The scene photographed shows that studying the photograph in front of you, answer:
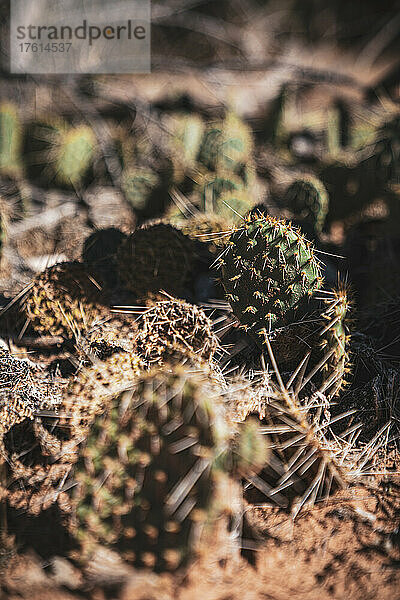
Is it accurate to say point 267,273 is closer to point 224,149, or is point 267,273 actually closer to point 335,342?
point 335,342

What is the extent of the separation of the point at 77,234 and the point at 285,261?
102 centimetres

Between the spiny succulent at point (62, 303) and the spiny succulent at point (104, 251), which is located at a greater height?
the spiny succulent at point (104, 251)

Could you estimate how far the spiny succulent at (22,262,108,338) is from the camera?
1674mm

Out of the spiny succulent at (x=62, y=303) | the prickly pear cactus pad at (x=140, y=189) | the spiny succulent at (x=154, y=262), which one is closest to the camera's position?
the spiny succulent at (x=62, y=303)

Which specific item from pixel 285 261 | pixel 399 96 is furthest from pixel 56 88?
pixel 285 261

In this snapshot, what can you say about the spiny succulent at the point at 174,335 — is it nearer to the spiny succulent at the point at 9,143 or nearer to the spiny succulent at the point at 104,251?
the spiny succulent at the point at 104,251

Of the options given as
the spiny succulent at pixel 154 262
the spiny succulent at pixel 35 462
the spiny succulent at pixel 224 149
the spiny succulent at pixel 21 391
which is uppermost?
the spiny succulent at pixel 224 149

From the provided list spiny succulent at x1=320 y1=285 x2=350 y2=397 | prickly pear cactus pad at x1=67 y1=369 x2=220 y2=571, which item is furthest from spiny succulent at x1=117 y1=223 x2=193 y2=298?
prickly pear cactus pad at x1=67 y1=369 x2=220 y2=571

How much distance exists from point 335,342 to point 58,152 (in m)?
1.74

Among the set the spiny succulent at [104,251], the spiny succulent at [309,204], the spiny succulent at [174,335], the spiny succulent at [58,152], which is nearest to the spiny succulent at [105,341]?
the spiny succulent at [174,335]

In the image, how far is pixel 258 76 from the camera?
12.3 ft

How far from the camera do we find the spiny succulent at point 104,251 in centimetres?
192

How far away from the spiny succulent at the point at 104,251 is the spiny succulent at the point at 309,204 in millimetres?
633

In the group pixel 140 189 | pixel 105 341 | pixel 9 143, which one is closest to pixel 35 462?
pixel 105 341
